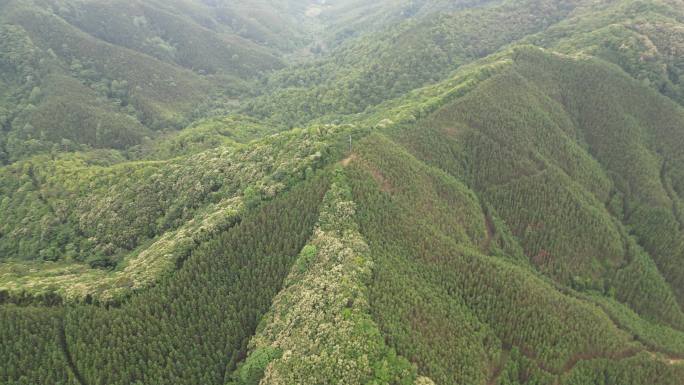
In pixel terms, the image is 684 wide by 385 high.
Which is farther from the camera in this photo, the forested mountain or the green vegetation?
the forested mountain

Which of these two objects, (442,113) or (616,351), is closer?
(616,351)

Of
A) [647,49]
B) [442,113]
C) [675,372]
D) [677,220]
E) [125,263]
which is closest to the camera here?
[675,372]

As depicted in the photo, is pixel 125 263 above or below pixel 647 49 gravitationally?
below

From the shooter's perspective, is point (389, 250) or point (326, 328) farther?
point (389, 250)

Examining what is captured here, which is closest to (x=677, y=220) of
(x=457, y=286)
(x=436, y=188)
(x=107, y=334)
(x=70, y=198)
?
(x=436, y=188)

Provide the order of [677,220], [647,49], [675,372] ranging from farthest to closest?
[647,49]
[677,220]
[675,372]

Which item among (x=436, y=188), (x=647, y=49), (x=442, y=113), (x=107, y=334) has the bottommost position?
(x=107, y=334)

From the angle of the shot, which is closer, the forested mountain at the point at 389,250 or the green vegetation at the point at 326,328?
the green vegetation at the point at 326,328

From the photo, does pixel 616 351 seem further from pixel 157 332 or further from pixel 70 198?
pixel 70 198

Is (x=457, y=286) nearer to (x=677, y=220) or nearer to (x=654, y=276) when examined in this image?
(x=654, y=276)

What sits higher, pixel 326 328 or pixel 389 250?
pixel 389 250
